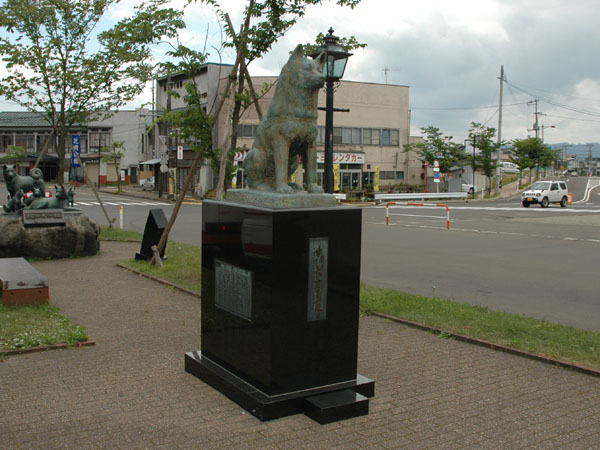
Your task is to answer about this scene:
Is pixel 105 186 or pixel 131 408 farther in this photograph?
pixel 105 186

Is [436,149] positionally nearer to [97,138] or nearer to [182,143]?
[182,143]

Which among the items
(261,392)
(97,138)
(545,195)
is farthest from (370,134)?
(261,392)

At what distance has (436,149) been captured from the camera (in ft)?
174

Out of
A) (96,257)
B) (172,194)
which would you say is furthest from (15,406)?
(172,194)

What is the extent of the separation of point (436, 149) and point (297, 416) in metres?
50.0

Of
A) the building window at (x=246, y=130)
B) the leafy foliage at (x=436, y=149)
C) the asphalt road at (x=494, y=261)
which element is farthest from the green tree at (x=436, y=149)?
the asphalt road at (x=494, y=261)

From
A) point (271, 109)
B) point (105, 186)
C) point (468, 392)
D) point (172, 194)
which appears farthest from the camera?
point (105, 186)

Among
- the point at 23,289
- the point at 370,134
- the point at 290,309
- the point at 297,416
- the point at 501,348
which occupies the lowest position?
the point at 297,416

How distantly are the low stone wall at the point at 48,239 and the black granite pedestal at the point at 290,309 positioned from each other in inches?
398

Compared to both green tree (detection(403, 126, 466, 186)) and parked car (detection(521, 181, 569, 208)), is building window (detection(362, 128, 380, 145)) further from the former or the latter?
parked car (detection(521, 181, 569, 208))

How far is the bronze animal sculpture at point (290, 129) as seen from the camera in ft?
19.1

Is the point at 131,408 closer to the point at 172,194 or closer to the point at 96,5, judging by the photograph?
the point at 96,5

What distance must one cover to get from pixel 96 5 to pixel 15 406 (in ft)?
49.0

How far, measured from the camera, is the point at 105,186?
63031 mm
